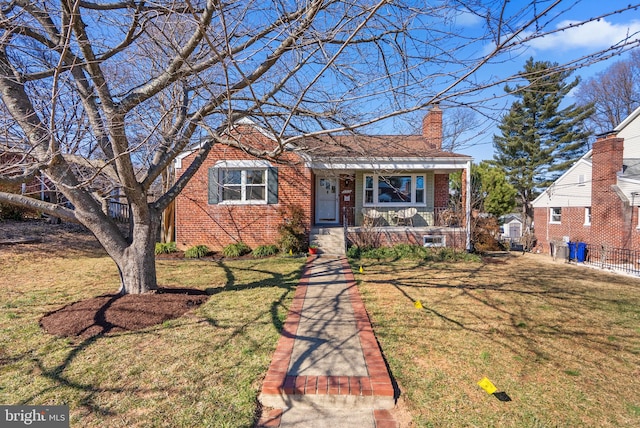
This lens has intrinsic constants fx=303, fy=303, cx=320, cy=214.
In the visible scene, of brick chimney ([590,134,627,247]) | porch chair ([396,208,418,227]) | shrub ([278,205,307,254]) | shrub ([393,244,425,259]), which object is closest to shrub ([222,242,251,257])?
shrub ([278,205,307,254])

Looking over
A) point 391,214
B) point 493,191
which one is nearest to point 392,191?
point 391,214

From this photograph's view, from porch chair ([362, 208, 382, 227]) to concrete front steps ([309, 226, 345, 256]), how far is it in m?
1.00

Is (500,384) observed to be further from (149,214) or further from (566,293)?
(149,214)

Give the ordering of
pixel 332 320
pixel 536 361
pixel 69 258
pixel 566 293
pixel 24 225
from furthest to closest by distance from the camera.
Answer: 1. pixel 24 225
2. pixel 69 258
3. pixel 566 293
4. pixel 332 320
5. pixel 536 361

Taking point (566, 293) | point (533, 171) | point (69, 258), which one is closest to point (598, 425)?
point (566, 293)

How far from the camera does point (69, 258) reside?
9.85 meters

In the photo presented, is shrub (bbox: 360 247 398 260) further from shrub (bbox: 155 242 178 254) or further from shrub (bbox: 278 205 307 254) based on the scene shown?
shrub (bbox: 155 242 178 254)

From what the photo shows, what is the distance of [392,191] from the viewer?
1348 cm

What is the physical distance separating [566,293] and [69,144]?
976cm

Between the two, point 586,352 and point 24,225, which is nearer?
point 586,352

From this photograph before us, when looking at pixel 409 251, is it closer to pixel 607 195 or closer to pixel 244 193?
pixel 244 193

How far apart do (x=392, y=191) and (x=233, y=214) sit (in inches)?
271

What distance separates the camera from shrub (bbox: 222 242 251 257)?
35.2 ft

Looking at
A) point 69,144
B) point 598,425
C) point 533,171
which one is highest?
point 533,171
